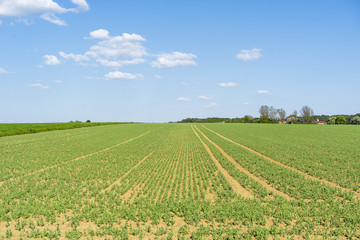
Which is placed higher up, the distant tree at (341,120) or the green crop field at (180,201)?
the distant tree at (341,120)

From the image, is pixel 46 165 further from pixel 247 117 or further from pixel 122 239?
pixel 247 117

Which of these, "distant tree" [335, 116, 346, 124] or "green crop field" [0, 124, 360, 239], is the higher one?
"distant tree" [335, 116, 346, 124]

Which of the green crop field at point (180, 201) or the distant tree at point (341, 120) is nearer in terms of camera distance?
the green crop field at point (180, 201)

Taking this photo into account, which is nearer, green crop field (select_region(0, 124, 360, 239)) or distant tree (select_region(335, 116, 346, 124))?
green crop field (select_region(0, 124, 360, 239))

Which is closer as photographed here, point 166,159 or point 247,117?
point 166,159

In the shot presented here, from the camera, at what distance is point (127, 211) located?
9.30 metres

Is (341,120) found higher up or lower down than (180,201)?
higher up

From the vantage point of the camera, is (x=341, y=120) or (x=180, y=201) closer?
(x=180, y=201)

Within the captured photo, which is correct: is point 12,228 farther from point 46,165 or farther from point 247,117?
point 247,117

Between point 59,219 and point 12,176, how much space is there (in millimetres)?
8888

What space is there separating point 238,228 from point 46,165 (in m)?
16.5

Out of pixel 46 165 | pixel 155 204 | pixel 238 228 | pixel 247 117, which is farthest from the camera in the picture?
pixel 247 117

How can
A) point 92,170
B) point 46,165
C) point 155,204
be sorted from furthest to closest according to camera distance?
point 46,165
point 92,170
point 155,204

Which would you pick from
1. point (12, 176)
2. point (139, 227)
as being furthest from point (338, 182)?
point (12, 176)
